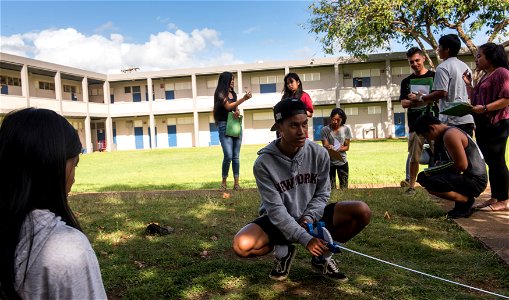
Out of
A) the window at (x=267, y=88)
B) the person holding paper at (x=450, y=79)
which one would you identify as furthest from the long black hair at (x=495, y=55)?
the window at (x=267, y=88)

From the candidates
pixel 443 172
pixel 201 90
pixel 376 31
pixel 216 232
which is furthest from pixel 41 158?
pixel 201 90

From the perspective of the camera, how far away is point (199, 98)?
117ft

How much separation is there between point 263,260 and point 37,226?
2362mm

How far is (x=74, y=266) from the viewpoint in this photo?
3.69 ft

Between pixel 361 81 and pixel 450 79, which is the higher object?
pixel 361 81

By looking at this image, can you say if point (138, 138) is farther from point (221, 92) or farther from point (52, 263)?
point (52, 263)

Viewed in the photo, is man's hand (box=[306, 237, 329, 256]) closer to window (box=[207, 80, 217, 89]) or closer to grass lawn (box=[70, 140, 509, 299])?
grass lawn (box=[70, 140, 509, 299])

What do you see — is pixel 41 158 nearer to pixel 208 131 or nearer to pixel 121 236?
pixel 121 236

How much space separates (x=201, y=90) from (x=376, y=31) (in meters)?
18.8

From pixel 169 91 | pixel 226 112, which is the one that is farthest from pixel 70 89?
pixel 226 112

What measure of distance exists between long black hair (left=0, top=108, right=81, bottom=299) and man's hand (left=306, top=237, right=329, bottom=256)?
5.30ft

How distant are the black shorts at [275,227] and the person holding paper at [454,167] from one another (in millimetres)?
1679

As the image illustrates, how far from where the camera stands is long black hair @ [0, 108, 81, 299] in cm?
114

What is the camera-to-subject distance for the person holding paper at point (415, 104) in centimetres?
532
